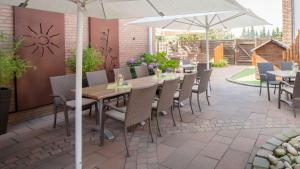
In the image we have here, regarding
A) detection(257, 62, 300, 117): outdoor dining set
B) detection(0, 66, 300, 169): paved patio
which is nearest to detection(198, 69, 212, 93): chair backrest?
detection(0, 66, 300, 169): paved patio

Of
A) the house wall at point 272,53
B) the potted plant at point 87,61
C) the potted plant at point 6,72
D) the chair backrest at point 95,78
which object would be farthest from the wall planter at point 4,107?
the house wall at point 272,53

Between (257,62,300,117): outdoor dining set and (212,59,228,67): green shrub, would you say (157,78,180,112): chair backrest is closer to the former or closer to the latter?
(257,62,300,117): outdoor dining set

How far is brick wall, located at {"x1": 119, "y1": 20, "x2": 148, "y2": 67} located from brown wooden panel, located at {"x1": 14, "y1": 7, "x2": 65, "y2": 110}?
2.05 meters

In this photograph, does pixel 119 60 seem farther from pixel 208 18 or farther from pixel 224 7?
pixel 224 7

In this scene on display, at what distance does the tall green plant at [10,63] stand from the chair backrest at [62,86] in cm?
64

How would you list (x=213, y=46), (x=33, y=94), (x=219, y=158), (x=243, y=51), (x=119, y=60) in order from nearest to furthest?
(x=219, y=158), (x=33, y=94), (x=119, y=60), (x=243, y=51), (x=213, y=46)

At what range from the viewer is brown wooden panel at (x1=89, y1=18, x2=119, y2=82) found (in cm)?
635

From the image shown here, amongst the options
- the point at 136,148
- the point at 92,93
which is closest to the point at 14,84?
the point at 92,93

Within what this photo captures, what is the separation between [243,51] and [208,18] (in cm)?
1031

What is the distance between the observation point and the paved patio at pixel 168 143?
3041 mm

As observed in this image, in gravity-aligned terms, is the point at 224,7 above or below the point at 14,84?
above

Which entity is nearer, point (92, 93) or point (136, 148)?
point (136, 148)

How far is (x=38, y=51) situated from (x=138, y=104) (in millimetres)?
2990

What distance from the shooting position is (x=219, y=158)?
3.08m
